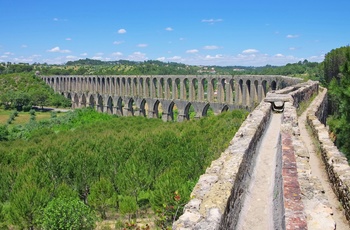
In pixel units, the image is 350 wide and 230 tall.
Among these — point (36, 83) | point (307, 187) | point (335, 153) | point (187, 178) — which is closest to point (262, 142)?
point (335, 153)

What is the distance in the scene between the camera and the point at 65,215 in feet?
45.3

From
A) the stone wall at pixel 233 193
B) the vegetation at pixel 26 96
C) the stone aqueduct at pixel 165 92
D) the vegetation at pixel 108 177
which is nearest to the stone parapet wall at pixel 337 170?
the stone wall at pixel 233 193


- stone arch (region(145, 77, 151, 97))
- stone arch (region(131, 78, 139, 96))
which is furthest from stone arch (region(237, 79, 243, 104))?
stone arch (region(131, 78, 139, 96))

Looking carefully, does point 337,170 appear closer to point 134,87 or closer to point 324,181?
point 324,181

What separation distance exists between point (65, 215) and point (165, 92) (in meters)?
44.2

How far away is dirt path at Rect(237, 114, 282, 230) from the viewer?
553 cm

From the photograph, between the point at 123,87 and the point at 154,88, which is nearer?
the point at 154,88

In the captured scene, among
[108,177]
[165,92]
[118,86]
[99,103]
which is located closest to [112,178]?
[108,177]

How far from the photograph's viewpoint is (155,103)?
59.3 meters

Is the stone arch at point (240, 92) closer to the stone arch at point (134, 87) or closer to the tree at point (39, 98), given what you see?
the stone arch at point (134, 87)

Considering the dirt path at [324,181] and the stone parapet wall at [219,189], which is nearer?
the stone parapet wall at [219,189]

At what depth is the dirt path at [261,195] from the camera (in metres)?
5.53

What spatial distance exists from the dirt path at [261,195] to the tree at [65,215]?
320 inches

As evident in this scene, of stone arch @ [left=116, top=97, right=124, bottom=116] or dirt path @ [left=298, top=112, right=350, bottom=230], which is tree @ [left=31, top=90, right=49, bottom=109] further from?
dirt path @ [left=298, top=112, right=350, bottom=230]
